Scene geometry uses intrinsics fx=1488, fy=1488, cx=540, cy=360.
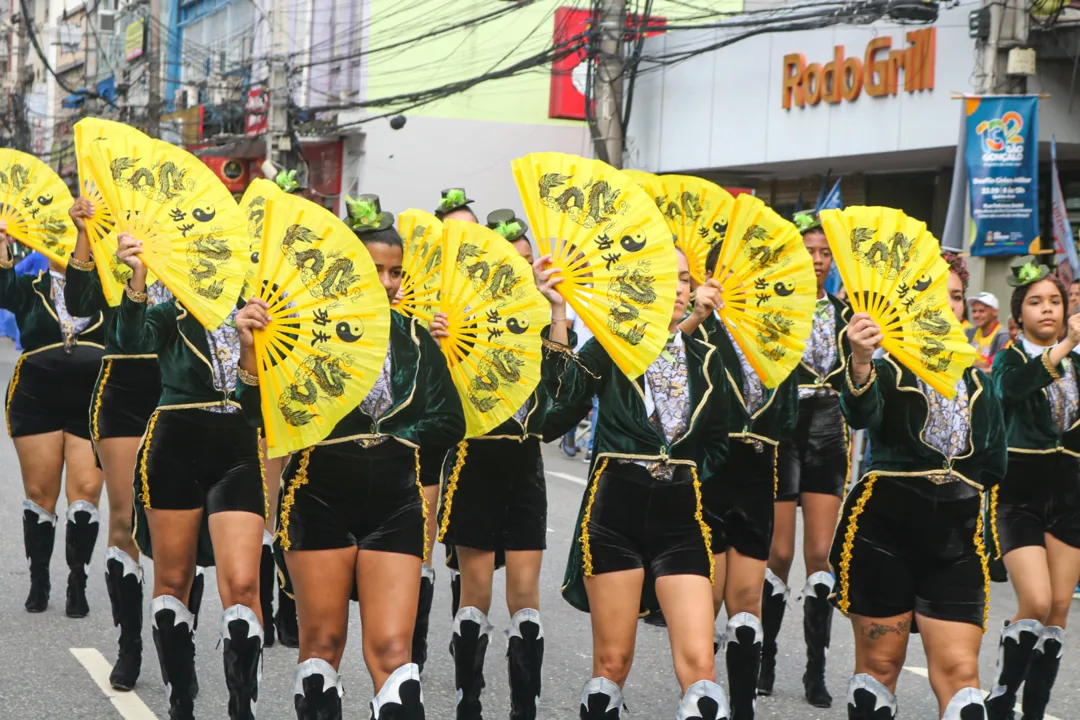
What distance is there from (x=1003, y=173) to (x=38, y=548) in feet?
28.5

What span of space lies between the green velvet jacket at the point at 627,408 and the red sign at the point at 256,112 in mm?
22265

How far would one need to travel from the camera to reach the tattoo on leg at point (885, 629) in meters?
4.86

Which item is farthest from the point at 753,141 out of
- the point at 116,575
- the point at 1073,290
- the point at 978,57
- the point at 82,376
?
the point at 116,575

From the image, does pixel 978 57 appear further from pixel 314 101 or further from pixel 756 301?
pixel 314 101

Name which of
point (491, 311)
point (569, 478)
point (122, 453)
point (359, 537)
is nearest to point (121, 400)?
point (122, 453)

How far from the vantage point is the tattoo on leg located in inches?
191

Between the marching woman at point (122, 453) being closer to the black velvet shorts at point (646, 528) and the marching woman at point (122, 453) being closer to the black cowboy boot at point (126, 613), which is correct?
the black cowboy boot at point (126, 613)

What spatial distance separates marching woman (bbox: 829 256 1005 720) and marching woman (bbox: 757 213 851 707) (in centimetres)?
173

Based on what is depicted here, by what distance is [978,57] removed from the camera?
43.3 ft

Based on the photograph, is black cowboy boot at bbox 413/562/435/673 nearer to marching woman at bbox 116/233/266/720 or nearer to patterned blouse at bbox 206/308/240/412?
marching woman at bbox 116/233/266/720

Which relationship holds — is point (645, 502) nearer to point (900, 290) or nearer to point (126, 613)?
point (900, 290)

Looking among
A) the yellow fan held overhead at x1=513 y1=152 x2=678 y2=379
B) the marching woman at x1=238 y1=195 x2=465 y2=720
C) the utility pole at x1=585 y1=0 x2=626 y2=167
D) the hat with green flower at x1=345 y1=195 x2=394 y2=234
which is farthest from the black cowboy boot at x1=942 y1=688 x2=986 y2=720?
the utility pole at x1=585 y1=0 x2=626 y2=167

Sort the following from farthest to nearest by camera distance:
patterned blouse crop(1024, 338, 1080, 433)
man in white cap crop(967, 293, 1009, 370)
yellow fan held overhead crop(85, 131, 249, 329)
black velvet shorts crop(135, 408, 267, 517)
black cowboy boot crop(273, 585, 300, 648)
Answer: man in white cap crop(967, 293, 1009, 370) < black cowboy boot crop(273, 585, 300, 648) < patterned blouse crop(1024, 338, 1080, 433) < black velvet shorts crop(135, 408, 267, 517) < yellow fan held overhead crop(85, 131, 249, 329)

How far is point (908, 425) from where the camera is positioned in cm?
490
